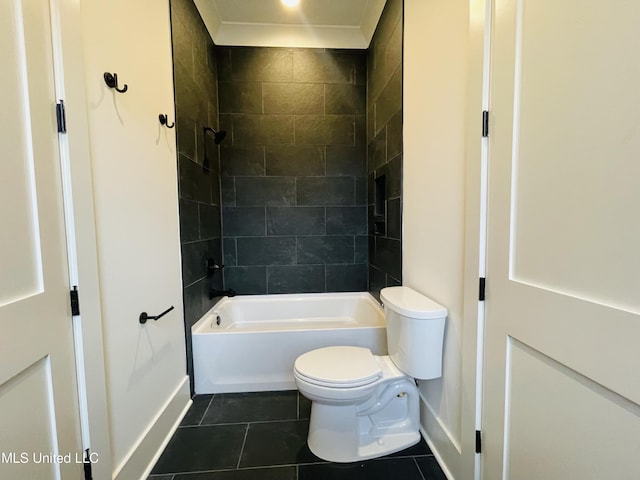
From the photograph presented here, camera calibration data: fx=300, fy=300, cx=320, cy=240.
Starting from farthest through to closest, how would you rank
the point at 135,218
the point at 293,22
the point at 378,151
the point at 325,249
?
the point at 325,249
the point at 293,22
the point at 378,151
the point at 135,218

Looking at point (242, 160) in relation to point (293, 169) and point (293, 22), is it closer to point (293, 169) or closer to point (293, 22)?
point (293, 169)

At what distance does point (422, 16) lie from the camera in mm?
1607

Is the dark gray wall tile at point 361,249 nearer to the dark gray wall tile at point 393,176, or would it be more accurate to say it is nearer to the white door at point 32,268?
the dark gray wall tile at point 393,176

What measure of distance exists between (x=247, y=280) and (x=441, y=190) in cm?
208

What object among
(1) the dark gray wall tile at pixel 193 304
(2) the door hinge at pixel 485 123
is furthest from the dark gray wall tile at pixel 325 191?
(2) the door hinge at pixel 485 123

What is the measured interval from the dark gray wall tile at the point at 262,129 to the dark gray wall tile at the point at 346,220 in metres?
0.83

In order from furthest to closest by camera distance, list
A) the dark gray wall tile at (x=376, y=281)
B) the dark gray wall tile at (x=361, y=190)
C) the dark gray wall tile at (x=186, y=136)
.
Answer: the dark gray wall tile at (x=361, y=190) → the dark gray wall tile at (x=376, y=281) → the dark gray wall tile at (x=186, y=136)

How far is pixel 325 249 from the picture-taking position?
299 cm

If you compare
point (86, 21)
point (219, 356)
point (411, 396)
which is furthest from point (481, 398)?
point (86, 21)

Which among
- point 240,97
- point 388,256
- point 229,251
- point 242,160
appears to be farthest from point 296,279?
point 240,97

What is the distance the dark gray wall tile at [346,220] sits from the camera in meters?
2.97

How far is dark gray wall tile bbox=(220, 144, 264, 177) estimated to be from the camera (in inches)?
112

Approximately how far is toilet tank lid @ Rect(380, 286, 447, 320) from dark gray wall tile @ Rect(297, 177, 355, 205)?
1.42 m

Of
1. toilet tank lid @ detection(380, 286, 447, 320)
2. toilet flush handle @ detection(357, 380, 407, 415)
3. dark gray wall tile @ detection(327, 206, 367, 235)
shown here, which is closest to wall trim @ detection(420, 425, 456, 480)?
toilet flush handle @ detection(357, 380, 407, 415)
